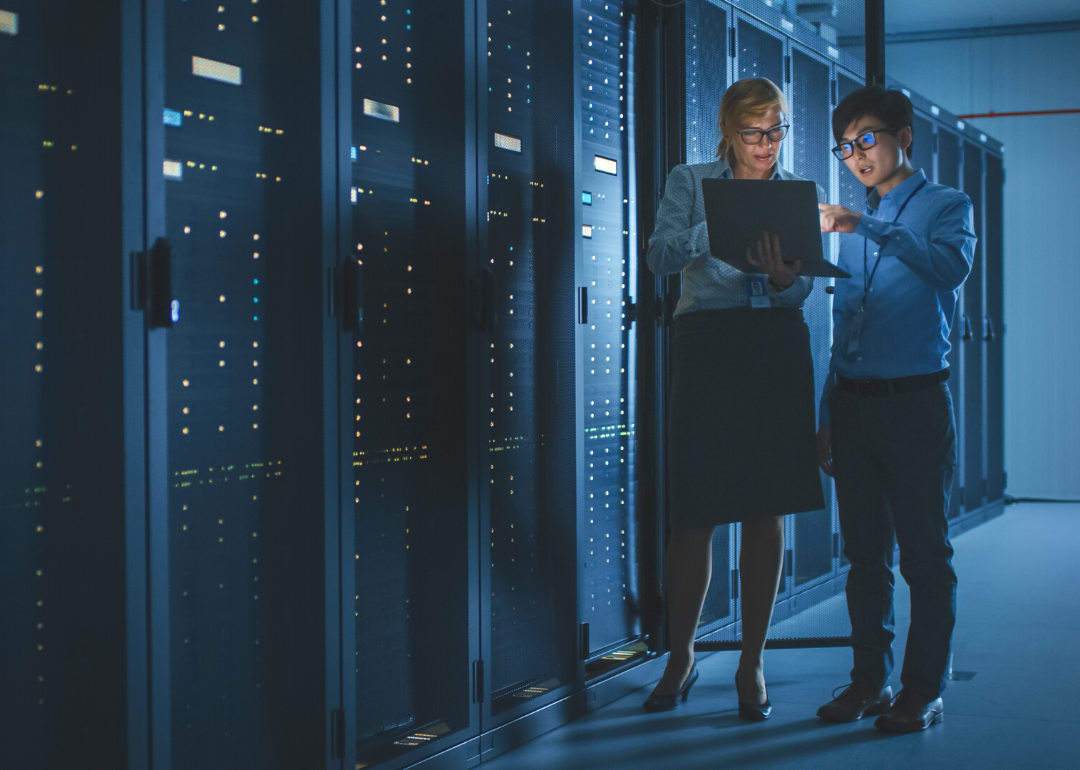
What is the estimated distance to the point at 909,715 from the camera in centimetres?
233

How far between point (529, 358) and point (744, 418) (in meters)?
0.55

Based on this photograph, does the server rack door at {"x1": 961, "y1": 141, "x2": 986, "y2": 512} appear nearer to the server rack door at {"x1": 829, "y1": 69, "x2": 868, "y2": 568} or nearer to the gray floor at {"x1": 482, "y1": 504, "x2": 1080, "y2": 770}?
the server rack door at {"x1": 829, "y1": 69, "x2": 868, "y2": 568}

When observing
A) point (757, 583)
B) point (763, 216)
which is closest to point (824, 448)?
point (757, 583)

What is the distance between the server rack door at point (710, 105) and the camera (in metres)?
3.01

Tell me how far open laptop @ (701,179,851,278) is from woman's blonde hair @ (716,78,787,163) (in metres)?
0.31

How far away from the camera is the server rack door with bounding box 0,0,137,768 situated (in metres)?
1.37

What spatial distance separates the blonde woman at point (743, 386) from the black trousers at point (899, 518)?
0.32 feet

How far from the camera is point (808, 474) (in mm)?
2416

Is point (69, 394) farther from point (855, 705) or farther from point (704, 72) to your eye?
point (704, 72)

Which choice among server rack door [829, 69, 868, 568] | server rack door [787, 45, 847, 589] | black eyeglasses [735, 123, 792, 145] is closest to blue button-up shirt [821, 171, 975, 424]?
black eyeglasses [735, 123, 792, 145]

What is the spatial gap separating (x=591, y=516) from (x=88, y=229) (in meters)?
1.62

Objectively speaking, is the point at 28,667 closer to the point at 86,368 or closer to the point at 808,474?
the point at 86,368

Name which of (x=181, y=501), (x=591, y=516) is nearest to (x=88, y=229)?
(x=181, y=501)

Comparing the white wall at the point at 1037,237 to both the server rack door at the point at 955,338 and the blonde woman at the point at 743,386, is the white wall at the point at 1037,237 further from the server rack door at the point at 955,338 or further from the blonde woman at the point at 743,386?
the blonde woman at the point at 743,386
